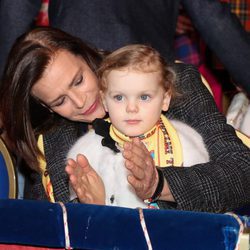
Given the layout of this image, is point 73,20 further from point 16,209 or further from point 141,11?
point 16,209

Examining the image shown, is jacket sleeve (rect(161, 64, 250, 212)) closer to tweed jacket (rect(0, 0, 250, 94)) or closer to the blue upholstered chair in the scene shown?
tweed jacket (rect(0, 0, 250, 94))

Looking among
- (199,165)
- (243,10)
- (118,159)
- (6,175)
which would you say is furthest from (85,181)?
(243,10)

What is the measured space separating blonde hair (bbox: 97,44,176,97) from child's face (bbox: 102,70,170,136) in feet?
0.04

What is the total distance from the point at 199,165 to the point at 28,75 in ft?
1.52

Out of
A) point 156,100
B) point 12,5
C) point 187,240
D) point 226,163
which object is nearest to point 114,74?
point 156,100

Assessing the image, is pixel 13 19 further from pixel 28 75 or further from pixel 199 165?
pixel 199 165

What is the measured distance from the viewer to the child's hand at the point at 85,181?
1312 millimetres

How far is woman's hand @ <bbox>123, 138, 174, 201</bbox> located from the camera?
3.98ft

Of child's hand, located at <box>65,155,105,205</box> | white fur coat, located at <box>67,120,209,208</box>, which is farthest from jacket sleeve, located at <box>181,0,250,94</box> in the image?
child's hand, located at <box>65,155,105,205</box>

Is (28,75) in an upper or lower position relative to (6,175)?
upper

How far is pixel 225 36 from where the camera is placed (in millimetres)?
1858

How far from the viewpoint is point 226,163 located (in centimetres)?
149

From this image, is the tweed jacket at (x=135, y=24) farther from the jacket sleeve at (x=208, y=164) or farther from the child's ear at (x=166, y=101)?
the child's ear at (x=166, y=101)

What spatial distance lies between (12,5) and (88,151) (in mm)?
584
